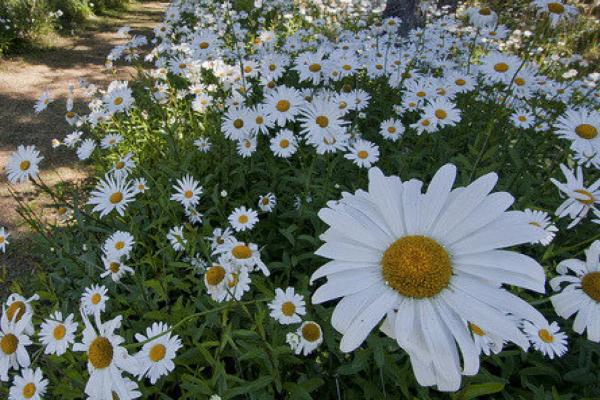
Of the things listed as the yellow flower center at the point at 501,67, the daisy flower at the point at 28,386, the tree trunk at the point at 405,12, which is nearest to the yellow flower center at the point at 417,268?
the daisy flower at the point at 28,386

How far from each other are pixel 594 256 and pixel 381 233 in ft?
2.60

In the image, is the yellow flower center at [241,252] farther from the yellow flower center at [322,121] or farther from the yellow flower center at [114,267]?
the yellow flower center at [322,121]

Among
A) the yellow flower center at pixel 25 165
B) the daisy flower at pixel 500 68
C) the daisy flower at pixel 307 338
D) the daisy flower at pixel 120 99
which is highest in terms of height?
the daisy flower at pixel 500 68

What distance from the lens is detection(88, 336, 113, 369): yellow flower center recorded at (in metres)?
1.36

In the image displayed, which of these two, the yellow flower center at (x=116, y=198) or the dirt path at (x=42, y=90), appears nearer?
the yellow flower center at (x=116, y=198)

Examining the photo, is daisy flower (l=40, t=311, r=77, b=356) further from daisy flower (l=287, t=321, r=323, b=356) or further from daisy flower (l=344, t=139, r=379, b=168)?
daisy flower (l=344, t=139, r=379, b=168)

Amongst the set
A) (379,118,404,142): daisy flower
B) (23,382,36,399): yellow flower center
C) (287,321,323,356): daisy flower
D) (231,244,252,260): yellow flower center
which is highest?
(231,244,252,260): yellow flower center

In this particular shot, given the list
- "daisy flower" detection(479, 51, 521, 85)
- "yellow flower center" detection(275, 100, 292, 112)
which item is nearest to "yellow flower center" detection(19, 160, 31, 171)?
"yellow flower center" detection(275, 100, 292, 112)

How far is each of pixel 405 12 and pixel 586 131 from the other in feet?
12.8

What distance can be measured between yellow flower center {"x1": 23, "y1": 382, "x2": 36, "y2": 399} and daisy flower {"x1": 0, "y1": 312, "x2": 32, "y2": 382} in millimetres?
160

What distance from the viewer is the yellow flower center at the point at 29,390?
161 cm

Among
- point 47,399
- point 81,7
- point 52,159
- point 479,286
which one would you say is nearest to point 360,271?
point 479,286

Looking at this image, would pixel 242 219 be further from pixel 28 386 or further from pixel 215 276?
pixel 28 386

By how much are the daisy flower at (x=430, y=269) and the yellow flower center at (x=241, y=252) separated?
0.65 metres
